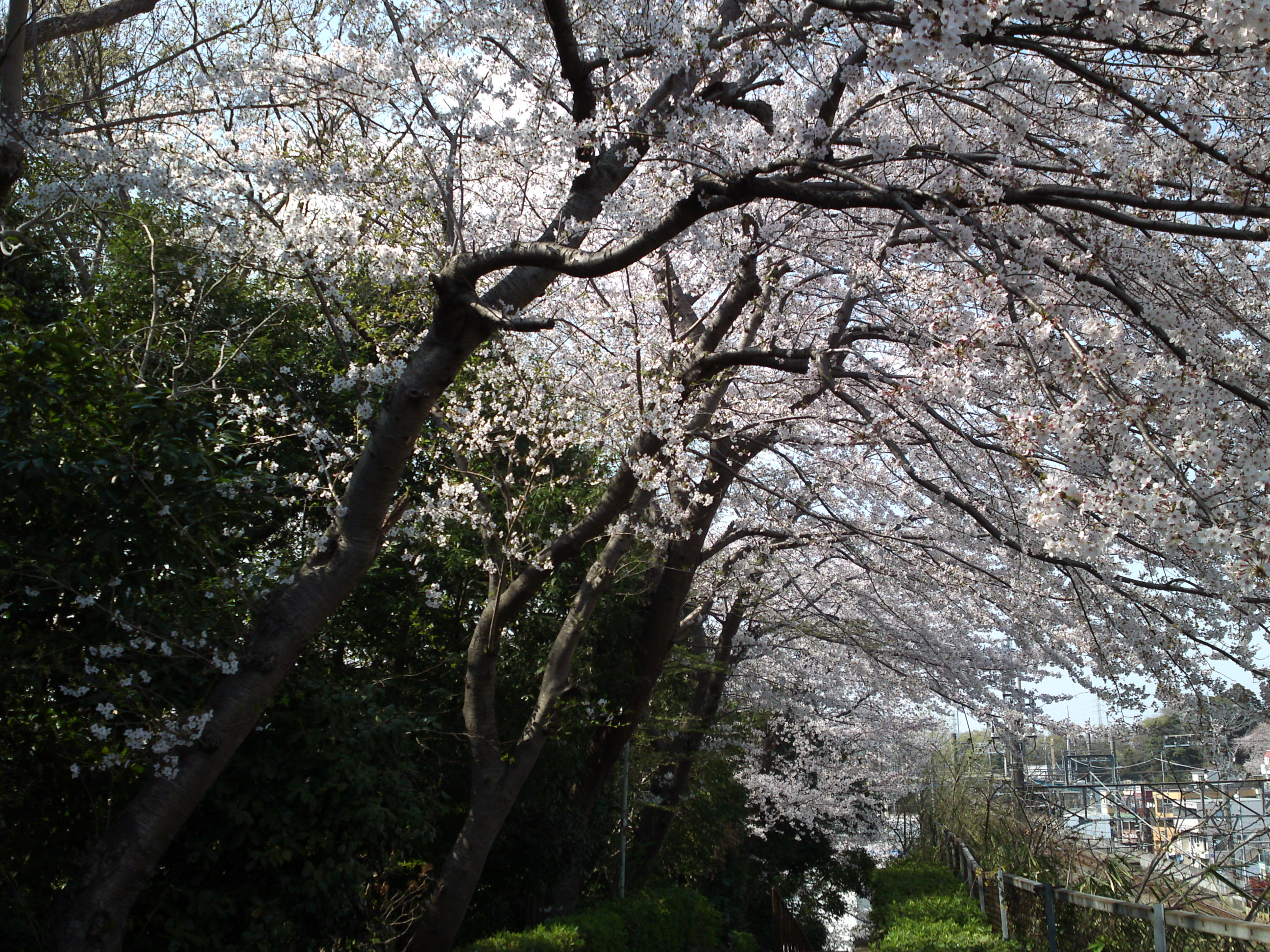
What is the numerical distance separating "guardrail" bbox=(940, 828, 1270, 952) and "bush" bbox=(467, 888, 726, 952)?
3.02m

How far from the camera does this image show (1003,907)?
7.03 metres

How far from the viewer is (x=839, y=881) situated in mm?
18531

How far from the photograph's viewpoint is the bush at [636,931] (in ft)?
18.7

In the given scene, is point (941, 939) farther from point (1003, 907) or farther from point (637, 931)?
point (637, 931)

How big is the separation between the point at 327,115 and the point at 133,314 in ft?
6.68

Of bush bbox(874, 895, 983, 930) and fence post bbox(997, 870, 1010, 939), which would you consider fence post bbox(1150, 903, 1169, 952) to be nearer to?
fence post bbox(997, 870, 1010, 939)

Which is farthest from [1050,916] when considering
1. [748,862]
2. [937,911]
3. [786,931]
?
[748,862]

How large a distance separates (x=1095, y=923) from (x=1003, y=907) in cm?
160

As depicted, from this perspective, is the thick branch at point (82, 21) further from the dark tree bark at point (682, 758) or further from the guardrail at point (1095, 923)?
the dark tree bark at point (682, 758)

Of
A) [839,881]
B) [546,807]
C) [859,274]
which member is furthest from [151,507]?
[839,881]

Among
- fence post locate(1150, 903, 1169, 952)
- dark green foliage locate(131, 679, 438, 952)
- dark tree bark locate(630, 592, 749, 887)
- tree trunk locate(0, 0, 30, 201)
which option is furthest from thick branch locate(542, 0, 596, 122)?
dark tree bark locate(630, 592, 749, 887)

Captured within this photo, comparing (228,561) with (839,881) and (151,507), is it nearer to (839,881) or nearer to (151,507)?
(151,507)

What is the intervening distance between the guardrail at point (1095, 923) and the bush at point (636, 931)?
3.02 meters

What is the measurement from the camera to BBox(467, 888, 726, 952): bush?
5.70 metres
